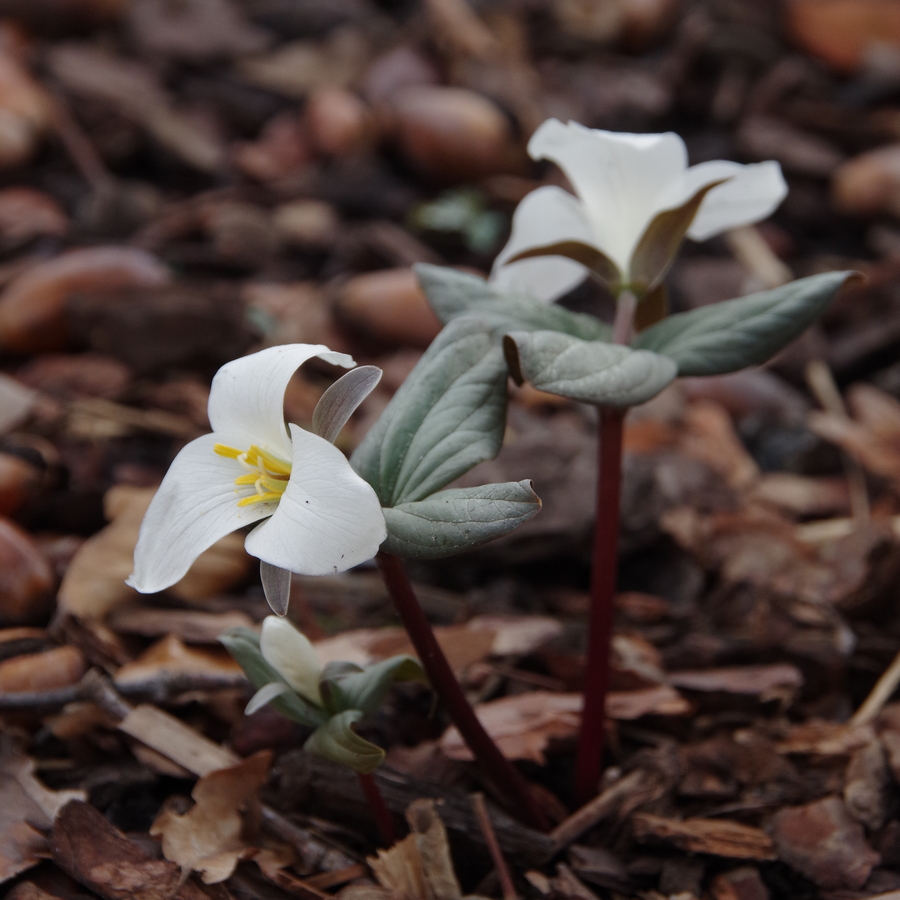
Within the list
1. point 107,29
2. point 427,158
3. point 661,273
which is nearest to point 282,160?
point 427,158

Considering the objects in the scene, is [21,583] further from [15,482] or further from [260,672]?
[260,672]

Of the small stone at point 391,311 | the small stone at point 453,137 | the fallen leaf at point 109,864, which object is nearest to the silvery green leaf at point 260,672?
the fallen leaf at point 109,864

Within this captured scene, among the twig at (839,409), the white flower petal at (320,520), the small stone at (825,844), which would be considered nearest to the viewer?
the white flower petal at (320,520)

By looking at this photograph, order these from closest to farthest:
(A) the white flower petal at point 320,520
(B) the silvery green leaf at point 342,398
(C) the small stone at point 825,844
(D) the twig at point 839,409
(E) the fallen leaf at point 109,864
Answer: (A) the white flower petal at point 320,520 → (B) the silvery green leaf at point 342,398 → (E) the fallen leaf at point 109,864 → (C) the small stone at point 825,844 → (D) the twig at point 839,409

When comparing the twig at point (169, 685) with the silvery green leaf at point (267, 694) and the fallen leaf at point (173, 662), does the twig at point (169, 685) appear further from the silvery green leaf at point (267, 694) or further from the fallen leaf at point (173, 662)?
the silvery green leaf at point (267, 694)

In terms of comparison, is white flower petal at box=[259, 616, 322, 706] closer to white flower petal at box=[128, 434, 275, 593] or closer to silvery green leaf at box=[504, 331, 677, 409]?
white flower petal at box=[128, 434, 275, 593]

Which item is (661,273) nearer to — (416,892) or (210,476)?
(210,476)

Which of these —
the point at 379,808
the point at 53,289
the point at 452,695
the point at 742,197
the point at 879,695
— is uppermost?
the point at 742,197

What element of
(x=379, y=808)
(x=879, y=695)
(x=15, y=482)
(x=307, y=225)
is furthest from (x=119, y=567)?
(x=307, y=225)
